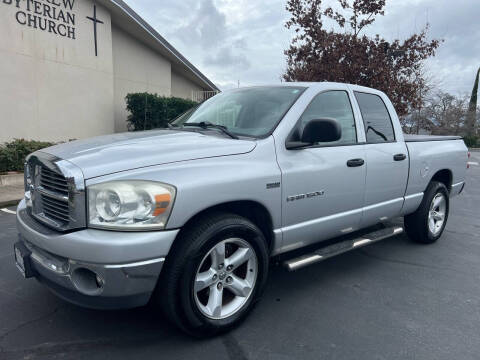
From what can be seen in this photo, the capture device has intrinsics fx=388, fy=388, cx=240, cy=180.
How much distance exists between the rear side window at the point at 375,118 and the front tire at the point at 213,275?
1929 millimetres

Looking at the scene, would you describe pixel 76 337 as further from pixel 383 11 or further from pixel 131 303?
pixel 383 11

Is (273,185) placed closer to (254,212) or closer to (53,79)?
(254,212)

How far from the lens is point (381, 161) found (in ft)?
13.1

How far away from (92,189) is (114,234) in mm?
301

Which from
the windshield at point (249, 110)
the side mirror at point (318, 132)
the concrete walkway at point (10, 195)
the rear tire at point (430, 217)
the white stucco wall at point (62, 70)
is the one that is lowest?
the concrete walkway at point (10, 195)

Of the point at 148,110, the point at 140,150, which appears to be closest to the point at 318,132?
the point at 140,150

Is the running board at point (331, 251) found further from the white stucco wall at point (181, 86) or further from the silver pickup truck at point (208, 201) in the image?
the white stucco wall at point (181, 86)

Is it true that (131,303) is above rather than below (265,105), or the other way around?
below

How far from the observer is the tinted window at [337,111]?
3514mm

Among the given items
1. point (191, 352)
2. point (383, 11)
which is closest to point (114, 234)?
point (191, 352)

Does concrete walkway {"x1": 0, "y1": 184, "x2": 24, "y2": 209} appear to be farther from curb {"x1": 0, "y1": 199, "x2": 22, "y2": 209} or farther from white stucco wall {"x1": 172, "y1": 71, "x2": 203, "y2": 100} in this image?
white stucco wall {"x1": 172, "y1": 71, "x2": 203, "y2": 100}

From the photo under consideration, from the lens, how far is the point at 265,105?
11.5ft

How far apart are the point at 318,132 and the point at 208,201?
3.59ft

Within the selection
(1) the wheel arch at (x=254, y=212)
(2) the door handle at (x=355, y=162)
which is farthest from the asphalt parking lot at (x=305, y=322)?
(2) the door handle at (x=355, y=162)
